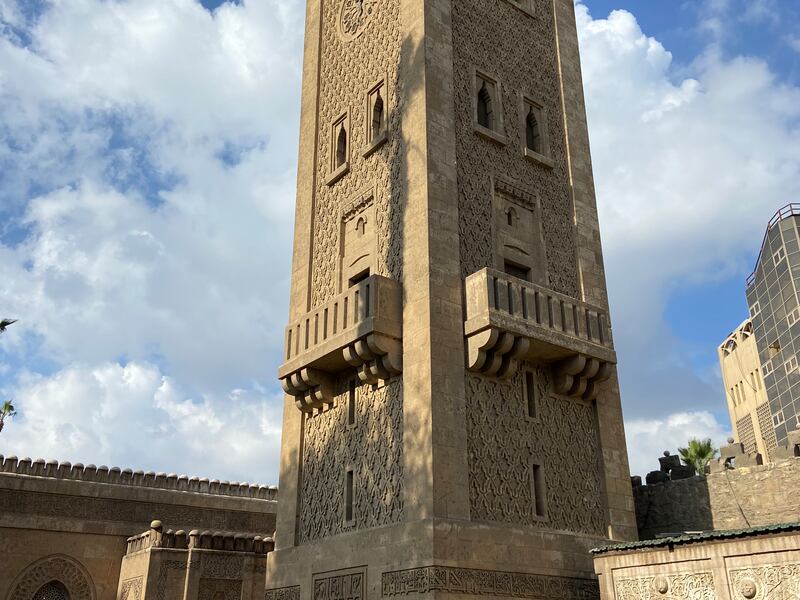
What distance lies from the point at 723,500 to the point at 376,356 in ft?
16.5

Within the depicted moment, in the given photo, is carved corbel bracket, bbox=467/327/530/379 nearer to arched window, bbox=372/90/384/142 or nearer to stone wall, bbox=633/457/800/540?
stone wall, bbox=633/457/800/540

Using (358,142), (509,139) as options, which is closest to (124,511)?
(358,142)

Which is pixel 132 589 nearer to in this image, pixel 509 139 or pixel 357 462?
pixel 357 462

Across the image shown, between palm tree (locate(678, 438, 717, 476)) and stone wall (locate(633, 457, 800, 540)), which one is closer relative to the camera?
stone wall (locate(633, 457, 800, 540))

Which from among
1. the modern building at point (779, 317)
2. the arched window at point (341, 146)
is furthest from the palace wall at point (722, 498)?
the modern building at point (779, 317)

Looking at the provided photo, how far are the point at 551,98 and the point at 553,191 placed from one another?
1.77 m

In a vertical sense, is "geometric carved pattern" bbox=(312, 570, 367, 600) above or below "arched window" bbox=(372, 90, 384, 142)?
below

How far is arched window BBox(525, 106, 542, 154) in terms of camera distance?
11.8 metres

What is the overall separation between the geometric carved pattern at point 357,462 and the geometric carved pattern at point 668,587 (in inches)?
100

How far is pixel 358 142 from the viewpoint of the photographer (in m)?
11.6

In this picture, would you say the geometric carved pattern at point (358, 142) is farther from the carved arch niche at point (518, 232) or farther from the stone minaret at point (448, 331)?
the carved arch niche at point (518, 232)

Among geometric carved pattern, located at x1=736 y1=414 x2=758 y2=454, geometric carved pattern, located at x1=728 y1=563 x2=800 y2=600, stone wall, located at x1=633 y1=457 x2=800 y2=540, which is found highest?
geometric carved pattern, located at x1=736 y1=414 x2=758 y2=454

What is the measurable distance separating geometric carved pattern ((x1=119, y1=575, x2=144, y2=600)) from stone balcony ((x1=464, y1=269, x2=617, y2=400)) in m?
8.34

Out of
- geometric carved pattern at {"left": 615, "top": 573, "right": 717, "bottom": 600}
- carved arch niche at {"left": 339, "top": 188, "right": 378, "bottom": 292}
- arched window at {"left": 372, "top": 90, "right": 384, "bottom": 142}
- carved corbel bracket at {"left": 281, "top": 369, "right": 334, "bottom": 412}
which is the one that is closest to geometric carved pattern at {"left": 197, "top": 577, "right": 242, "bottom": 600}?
carved corbel bracket at {"left": 281, "top": 369, "right": 334, "bottom": 412}
